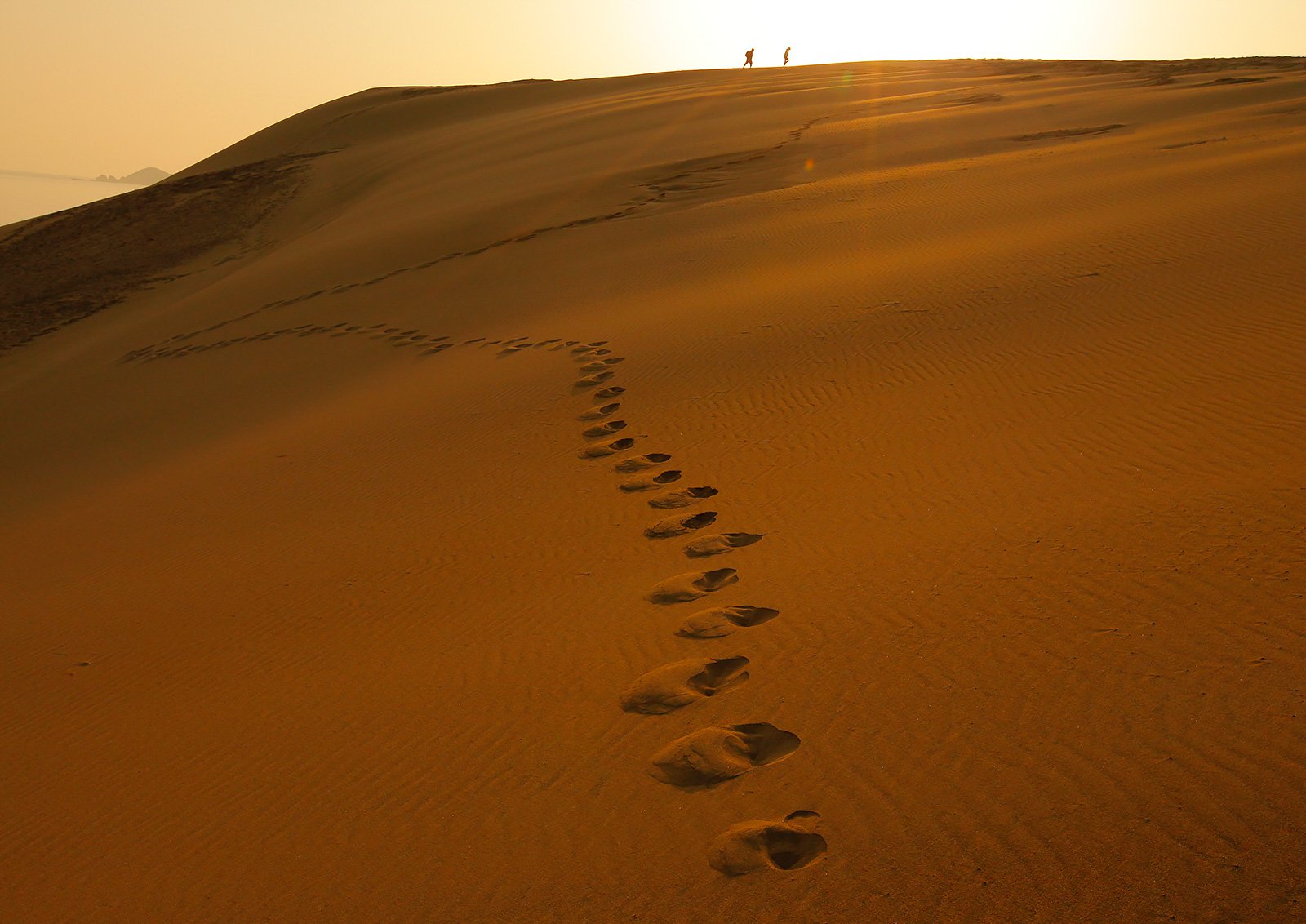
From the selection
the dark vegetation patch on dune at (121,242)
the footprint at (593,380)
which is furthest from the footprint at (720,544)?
the dark vegetation patch on dune at (121,242)

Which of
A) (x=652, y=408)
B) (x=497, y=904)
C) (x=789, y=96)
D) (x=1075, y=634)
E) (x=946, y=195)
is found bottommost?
(x=497, y=904)

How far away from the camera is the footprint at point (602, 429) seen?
20.2ft

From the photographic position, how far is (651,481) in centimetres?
528

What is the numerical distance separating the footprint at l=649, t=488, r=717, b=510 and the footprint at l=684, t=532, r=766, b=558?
0.51 m

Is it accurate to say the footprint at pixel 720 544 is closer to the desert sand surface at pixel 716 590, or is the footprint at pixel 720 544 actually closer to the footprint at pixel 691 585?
the desert sand surface at pixel 716 590

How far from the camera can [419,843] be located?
2654mm

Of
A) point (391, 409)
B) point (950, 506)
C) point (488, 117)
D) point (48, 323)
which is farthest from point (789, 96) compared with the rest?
point (950, 506)

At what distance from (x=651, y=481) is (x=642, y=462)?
1.03 ft

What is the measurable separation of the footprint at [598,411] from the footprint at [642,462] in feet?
3.08

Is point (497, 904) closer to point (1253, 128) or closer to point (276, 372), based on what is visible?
point (276, 372)

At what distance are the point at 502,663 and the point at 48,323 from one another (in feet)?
52.0

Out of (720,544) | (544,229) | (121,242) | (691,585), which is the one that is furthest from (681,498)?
(121,242)

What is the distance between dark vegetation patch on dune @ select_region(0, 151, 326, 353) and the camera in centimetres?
1641

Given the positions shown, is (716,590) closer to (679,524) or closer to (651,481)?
(679,524)
